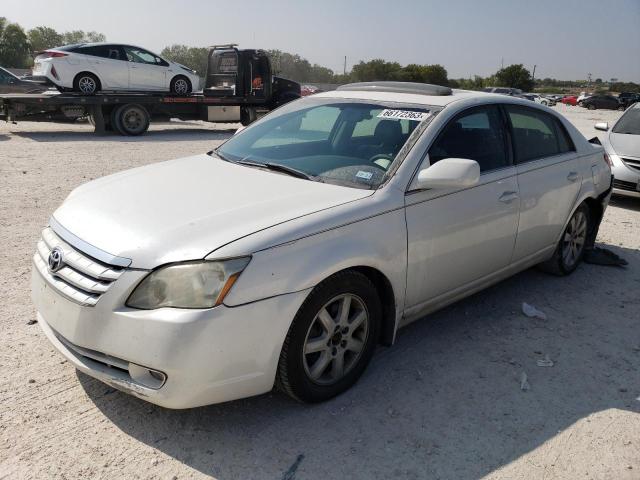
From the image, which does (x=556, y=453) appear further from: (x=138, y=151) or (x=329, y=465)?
(x=138, y=151)

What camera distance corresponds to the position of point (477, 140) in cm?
399

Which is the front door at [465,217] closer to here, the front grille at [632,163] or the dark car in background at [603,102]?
the front grille at [632,163]

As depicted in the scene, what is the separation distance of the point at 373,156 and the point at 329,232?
2.89 ft

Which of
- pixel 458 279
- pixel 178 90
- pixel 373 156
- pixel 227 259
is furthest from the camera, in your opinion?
pixel 178 90

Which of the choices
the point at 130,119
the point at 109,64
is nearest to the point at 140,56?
the point at 109,64

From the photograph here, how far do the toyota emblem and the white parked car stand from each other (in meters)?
14.0

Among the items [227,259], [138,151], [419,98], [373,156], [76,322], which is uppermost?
[419,98]

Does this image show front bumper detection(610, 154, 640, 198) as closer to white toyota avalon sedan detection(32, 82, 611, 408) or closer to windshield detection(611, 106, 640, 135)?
windshield detection(611, 106, 640, 135)

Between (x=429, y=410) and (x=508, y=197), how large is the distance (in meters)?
1.69

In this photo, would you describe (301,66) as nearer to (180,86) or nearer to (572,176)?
(180,86)

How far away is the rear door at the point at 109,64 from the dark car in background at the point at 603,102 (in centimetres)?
4956

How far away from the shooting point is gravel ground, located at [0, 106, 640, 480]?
2672 millimetres

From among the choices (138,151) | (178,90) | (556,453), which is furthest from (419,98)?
(178,90)

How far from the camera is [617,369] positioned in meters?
3.69
